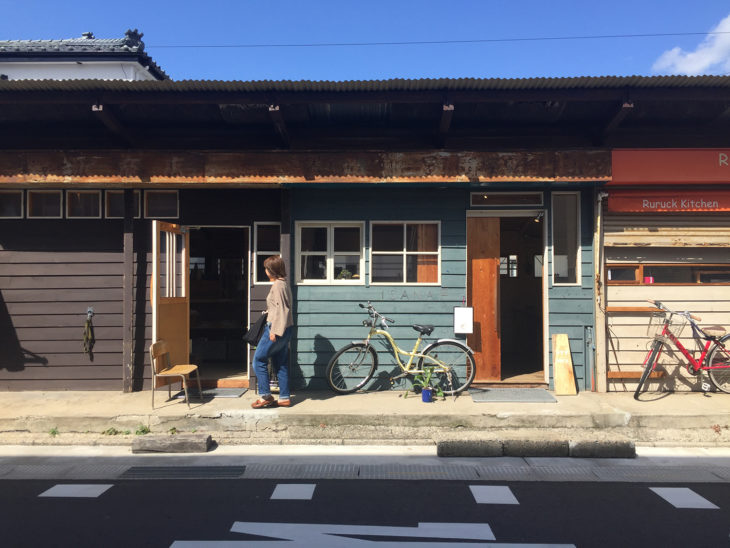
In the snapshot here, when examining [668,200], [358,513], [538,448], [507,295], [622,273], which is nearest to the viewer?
[358,513]

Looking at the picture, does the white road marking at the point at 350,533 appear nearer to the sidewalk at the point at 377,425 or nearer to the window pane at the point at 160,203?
the sidewalk at the point at 377,425

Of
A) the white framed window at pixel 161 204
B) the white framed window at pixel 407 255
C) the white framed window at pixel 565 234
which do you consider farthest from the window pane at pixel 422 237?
the white framed window at pixel 161 204

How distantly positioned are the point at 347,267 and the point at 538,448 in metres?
3.58

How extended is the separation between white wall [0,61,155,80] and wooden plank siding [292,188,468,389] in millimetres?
9959

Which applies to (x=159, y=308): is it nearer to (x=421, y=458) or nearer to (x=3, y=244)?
(x=3, y=244)

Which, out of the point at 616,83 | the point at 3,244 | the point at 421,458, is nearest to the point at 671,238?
the point at 616,83

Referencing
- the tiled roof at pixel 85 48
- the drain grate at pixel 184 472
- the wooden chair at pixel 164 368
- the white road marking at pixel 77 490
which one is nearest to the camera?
the white road marking at pixel 77 490

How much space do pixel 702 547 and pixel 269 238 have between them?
6.04 meters

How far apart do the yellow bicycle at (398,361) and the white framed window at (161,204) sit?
3.23 m

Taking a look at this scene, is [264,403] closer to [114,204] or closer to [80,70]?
[114,204]

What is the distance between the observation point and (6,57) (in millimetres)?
14508

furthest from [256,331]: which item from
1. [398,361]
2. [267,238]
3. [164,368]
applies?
[398,361]

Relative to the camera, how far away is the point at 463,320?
23.3 ft

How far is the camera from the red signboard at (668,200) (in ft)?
22.9
